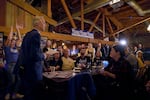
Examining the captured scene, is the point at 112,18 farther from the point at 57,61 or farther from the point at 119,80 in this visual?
the point at 119,80

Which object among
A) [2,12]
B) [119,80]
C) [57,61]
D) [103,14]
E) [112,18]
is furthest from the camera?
[112,18]

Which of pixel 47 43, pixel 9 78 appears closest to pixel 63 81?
pixel 9 78

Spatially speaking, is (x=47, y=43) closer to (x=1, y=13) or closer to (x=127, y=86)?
(x=1, y=13)

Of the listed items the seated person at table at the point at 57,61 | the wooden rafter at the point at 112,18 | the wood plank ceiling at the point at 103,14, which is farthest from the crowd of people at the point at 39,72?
the wooden rafter at the point at 112,18

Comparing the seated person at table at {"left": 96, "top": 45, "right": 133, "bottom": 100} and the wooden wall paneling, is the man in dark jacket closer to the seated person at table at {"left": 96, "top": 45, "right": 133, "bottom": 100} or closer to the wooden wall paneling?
the seated person at table at {"left": 96, "top": 45, "right": 133, "bottom": 100}

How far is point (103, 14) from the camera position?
950 centimetres

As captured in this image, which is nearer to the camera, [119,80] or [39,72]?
[39,72]

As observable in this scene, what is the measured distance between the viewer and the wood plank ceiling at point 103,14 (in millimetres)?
7555

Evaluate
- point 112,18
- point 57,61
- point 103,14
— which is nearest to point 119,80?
point 57,61

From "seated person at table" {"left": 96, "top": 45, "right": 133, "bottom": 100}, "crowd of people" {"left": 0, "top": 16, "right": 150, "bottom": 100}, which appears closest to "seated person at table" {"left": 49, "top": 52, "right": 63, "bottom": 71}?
"crowd of people" {"left": 0, "top": 16, "right": 150, "bottom": 100}

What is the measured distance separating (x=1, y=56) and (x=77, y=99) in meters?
2.70

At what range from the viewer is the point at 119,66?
9.12ft

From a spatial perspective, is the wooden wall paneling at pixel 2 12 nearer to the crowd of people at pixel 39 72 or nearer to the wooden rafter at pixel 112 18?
the crowd of people at pixel 39 72

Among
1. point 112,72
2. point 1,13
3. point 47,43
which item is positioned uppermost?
point 1,13
